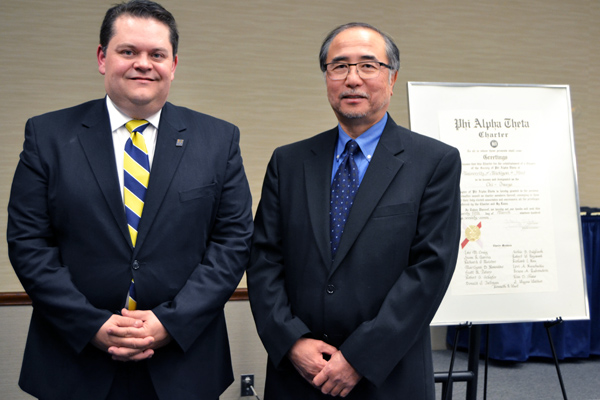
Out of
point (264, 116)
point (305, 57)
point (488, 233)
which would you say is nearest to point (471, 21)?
point (305, 57)

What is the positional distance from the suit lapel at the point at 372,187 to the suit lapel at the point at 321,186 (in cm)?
5

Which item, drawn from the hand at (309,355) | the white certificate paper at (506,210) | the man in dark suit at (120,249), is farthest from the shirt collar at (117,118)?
the white certificate paper at (506,210)

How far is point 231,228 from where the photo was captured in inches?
64.9

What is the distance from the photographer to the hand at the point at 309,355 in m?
1.50

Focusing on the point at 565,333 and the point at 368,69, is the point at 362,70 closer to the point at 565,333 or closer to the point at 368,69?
the point at 368,69

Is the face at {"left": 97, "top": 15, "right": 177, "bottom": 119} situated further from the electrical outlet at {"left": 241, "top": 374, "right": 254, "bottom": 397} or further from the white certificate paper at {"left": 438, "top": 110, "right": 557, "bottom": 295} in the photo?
the electrical outlet at {"left": 241, "top": 374, "right": 254, "bottom": 397}

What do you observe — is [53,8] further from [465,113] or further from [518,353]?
[518,353]

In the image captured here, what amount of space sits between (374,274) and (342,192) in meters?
0.26

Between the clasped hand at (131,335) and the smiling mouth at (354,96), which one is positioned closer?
the clasped hand at (131,335)

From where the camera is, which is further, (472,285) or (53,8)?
(53,8)

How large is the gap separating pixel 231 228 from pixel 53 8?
2.80 meters

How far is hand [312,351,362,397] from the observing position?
147 centimetres

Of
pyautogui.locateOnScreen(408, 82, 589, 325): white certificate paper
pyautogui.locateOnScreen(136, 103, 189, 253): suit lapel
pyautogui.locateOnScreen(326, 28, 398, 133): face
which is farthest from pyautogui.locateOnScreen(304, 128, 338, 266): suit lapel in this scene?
pyautogui.locateOnScreen(408, 82, 589, 325): white certificate paper

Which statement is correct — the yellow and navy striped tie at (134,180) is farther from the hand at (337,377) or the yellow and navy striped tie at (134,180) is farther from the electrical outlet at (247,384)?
the electrical outlet at (247,384)
